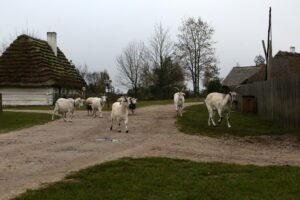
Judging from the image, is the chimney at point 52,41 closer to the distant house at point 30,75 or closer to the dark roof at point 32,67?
the dark roof at point 32,67

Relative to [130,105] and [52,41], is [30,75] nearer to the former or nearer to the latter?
[52,41]

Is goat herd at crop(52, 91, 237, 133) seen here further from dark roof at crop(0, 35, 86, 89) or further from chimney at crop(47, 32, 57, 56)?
chimney at crop(47, 32, 57, 56)

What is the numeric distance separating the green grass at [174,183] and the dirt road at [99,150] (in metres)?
0.69

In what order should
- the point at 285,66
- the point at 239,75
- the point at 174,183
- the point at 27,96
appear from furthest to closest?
the point at 239,75
the point at 27,96
the point at 285,66
the point at 174,183

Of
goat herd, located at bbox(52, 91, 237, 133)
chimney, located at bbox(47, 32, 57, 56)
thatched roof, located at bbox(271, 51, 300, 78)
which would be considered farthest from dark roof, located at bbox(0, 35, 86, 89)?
thatched roof, located at bbox(271, 51, 300, 78)

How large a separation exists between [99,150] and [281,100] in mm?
12940

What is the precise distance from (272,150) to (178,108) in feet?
55.5

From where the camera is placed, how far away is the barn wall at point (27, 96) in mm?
57291

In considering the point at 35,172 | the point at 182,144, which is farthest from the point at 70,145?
the point at 35,172

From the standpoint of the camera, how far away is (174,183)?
9922 millimetres

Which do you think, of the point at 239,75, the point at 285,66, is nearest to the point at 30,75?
the point at 285,66

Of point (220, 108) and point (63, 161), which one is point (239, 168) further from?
point (220, 108)

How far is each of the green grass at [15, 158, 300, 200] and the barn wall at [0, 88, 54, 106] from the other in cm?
4600

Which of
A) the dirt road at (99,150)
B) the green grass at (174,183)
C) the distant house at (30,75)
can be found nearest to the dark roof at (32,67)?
the distant house at (30,75)
